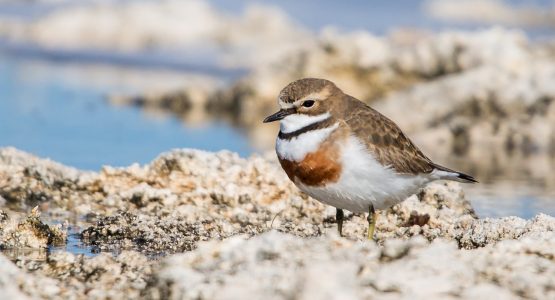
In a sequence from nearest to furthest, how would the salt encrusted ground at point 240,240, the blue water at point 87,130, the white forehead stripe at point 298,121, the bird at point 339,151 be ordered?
the salt encrusted ground at point 240,240 < the bird at point 339,151 < the white forehead stripe at point 298,121 < the blue water at point 87,130

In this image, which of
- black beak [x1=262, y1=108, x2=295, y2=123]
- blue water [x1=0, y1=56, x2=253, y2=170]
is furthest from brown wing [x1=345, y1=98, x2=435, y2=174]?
blue water [x1=0, y1=56, x2=253, y2=170]

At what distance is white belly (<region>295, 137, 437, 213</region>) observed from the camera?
611cm

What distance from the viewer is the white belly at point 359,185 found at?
6109 mm

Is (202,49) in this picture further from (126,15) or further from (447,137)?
(447,137)

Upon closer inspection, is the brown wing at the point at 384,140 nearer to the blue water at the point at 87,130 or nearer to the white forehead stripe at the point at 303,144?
the white forehead stripe at the point at 303,144

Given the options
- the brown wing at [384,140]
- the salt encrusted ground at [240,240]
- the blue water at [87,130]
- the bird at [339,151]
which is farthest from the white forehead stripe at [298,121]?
the blue water at [87,130]

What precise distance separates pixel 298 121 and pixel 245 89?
37.7 ft

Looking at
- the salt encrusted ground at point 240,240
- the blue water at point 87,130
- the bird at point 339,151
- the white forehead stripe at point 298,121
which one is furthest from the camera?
the blue water at point 87,130

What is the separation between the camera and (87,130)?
46.0ft

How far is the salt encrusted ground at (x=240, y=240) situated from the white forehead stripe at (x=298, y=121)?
0.73 meters

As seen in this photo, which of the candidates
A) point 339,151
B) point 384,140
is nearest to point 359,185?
point 339,151

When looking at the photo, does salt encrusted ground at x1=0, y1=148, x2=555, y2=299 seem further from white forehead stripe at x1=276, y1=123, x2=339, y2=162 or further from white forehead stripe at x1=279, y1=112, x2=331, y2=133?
white forehead stripe at x1=279, y1=112, x2=331, y2=133

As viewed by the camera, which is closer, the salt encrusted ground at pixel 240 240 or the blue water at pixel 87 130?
the salt encrusted ground at pixel 240 240

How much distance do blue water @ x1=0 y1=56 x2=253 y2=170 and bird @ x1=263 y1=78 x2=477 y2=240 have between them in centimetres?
509
